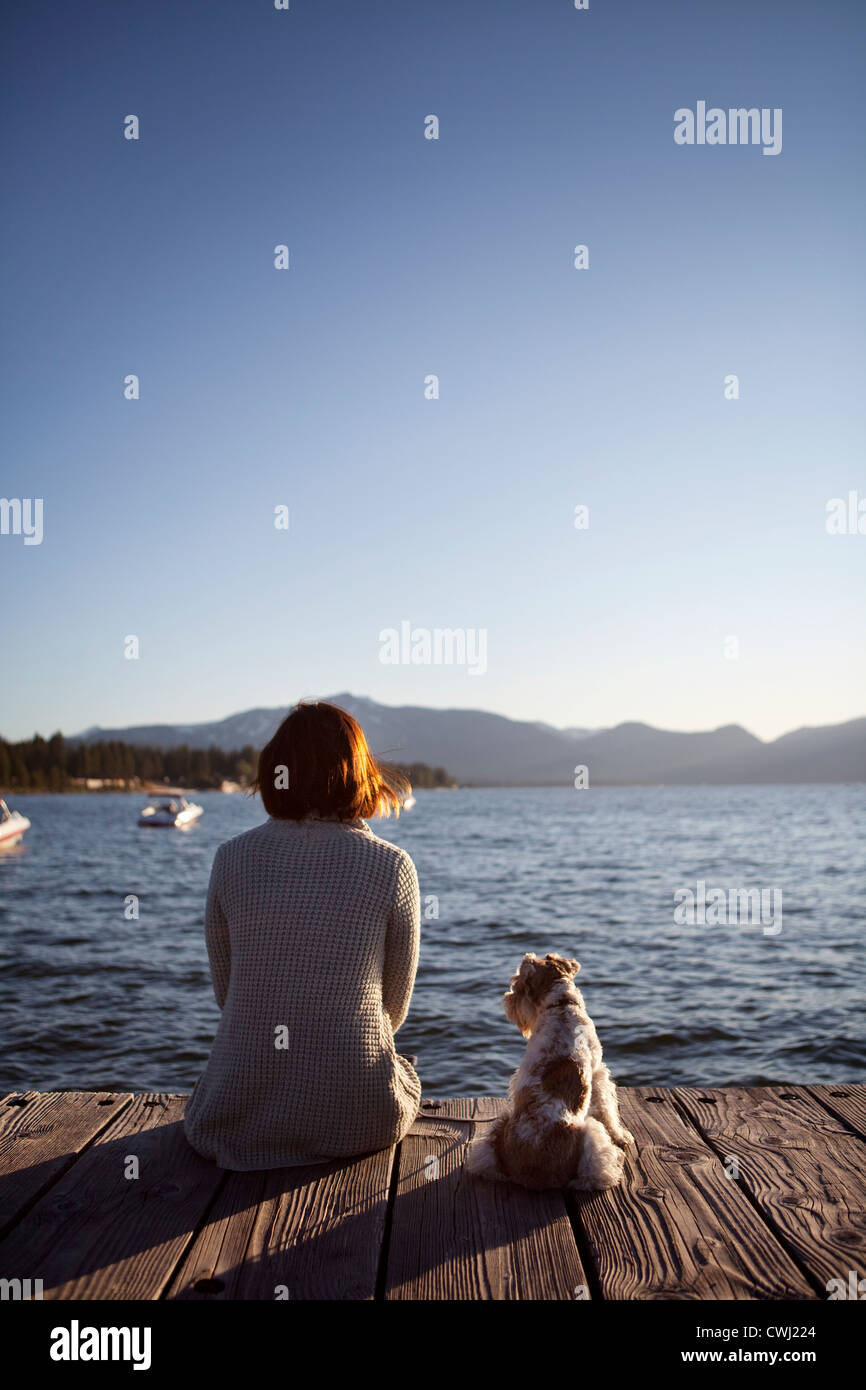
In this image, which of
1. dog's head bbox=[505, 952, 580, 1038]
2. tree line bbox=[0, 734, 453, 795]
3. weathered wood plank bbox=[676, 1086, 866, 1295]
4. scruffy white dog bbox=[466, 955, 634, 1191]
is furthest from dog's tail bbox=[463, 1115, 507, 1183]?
tree line bbox=[0, 734, 453, 795]

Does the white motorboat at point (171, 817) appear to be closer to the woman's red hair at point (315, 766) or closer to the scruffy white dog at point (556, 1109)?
the woman's red hair at point (315, 766)

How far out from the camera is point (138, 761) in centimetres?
14188

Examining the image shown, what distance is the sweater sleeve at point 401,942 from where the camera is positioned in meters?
3.99

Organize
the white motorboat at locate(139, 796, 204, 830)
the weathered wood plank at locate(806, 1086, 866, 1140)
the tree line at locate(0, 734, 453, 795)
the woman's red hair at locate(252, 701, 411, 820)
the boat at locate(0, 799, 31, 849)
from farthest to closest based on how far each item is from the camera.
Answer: the tree line at locate(0, 734, 453, 795)
the white motorboat at locate(139, 796, 204, 830)
the boat at locate(0, 799, 31, 849)
the weathered wood plank at locate(806, 1086, 866, 1140)
the woman's red hair at locate(252, 701, 411, 820)

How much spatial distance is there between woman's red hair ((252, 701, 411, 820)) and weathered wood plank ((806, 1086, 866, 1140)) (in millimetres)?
2859

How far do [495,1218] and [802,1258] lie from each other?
108 centimetres

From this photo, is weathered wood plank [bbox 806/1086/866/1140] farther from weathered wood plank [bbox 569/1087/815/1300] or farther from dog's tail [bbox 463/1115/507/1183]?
dog's tail [bbox 463/1115/507/1183]

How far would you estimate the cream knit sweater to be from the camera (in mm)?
3859

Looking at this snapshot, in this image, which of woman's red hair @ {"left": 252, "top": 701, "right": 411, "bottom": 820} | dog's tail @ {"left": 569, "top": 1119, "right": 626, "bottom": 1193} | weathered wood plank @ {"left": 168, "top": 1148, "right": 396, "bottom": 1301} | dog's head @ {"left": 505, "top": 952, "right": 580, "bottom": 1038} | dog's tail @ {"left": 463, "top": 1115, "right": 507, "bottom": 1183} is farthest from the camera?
dog's head @ {"left": 505, "top": 952, "right": 580, "bottom": 1038}

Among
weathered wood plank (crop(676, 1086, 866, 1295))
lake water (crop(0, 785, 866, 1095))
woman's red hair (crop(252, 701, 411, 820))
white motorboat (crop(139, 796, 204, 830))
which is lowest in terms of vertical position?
white motorboat (crop(139, 796, 204, 830))

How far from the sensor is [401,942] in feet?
13.3

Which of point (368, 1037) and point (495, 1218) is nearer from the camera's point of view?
point (495, 1218)
